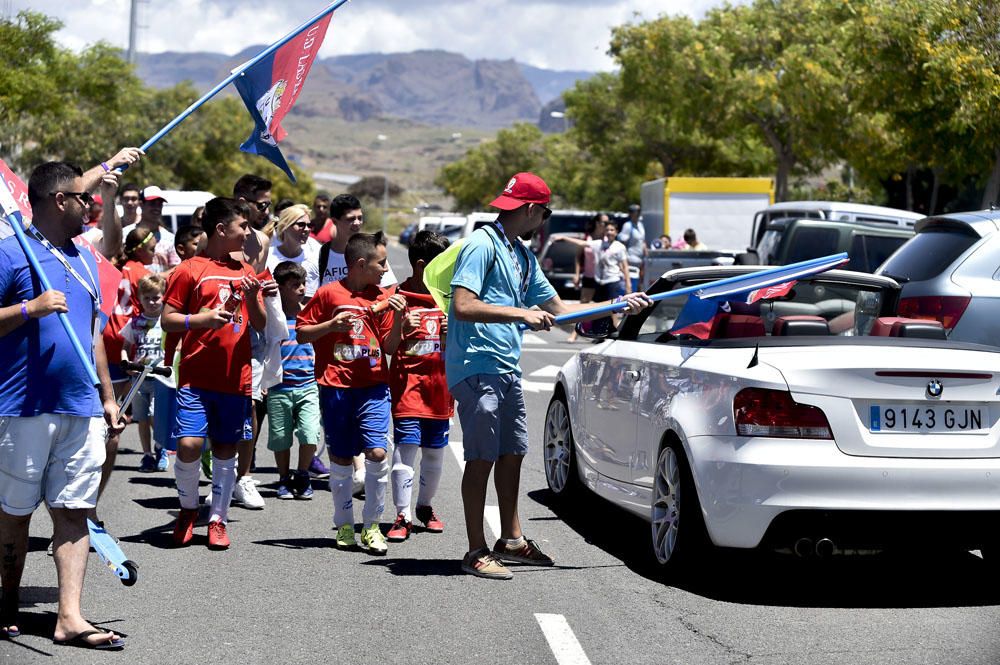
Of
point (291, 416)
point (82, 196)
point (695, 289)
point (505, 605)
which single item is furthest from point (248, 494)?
Result: point (82, 196)

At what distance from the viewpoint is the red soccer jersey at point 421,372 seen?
827 centimetres

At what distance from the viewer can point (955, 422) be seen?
648 centimetres

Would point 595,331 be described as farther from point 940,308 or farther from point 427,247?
point 940,308

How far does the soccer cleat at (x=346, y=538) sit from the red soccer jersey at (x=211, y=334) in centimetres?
94

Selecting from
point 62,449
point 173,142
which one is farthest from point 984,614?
point 173,142

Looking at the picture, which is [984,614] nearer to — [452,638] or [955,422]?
[955,422]

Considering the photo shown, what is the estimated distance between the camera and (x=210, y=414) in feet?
26.3

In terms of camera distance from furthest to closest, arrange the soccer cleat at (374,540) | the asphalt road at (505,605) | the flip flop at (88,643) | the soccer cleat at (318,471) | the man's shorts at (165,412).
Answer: the soccer cleat at (318,471) → the man's shorts at (165,412) → the soccer cleat at (374,540) → the asphalt road at (505,605) → the flip flop at (88,643)

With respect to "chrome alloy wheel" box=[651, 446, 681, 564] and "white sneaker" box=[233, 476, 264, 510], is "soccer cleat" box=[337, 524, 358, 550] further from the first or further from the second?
"chrome alloy wheel" box=[651, 446, 681, 564]

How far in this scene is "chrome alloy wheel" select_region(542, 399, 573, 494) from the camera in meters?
9.03

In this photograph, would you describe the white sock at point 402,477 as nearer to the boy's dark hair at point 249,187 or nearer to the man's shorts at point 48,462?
the boy's dark hair at point 249,187

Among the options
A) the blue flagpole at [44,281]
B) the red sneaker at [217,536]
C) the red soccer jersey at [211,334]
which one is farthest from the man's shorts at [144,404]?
the blue flagpole at [44,281]

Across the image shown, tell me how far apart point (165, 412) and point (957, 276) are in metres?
5.47

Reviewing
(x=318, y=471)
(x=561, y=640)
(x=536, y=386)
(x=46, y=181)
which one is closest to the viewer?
(x=46, y=181)
